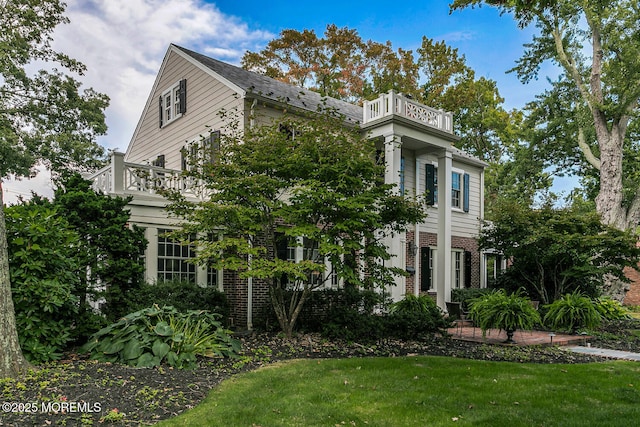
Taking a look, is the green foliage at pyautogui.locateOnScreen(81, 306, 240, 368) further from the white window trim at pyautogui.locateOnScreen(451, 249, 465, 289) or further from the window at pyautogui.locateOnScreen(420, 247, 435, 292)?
the white window trim at pyautogui.locateOnScreen(451, 249, 465, 289)

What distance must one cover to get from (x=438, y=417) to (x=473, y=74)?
90.4 feet

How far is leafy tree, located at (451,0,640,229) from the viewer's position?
58.2ft

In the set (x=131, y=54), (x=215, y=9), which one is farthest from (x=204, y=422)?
(x=215, y=9)

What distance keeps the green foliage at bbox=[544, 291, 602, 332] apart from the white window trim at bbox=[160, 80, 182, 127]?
1204 centimetres

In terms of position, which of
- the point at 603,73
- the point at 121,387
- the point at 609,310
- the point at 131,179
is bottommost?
the point at 609,310

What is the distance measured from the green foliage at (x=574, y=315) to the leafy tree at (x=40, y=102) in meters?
17.7

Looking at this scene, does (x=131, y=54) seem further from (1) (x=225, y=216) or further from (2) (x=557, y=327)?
(2) (x=557, y=327)

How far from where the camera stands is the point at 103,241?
8.01 m

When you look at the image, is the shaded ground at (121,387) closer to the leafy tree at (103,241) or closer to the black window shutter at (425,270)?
the leafy tree at (103,241)

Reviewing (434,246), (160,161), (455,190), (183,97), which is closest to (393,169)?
(434,246)

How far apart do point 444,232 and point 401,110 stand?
4.25 metres

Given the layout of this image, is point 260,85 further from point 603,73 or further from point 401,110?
point 603,73

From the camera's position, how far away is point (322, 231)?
9.10 metres

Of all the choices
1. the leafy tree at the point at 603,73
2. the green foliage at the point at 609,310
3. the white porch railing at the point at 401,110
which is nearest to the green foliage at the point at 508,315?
the green foliage at the point at 609,310
